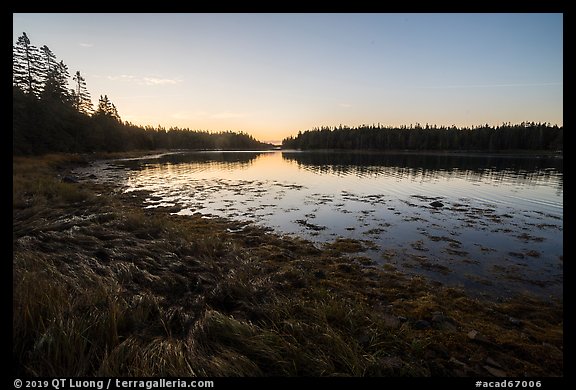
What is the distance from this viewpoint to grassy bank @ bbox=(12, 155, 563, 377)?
338 cm

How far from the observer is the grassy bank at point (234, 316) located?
3.38m

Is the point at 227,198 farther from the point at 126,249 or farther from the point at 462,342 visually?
the point at 462,342

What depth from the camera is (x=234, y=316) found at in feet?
16.4

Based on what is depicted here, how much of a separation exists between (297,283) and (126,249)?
554cm

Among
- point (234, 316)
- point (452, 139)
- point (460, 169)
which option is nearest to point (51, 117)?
point (234, 316)

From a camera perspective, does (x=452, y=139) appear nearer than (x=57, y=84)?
No

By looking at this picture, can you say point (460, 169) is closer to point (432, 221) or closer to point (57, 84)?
point (432, 221)

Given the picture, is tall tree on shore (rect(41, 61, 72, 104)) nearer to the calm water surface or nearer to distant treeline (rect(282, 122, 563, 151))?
the calm water surface

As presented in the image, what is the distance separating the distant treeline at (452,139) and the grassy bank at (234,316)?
5980 inches

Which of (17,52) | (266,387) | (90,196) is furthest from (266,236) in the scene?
(17,52)

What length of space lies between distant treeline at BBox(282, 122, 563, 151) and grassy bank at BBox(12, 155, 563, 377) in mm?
A: 151880

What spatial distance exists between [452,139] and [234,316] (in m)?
169

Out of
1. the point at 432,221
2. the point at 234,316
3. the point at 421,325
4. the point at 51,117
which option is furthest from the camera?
the point at 51,117

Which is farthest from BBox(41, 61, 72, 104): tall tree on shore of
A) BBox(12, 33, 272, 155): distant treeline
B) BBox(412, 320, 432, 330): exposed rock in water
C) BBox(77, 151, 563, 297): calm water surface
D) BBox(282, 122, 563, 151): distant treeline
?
BBox(282, 122, 563, 151): distant treeline
